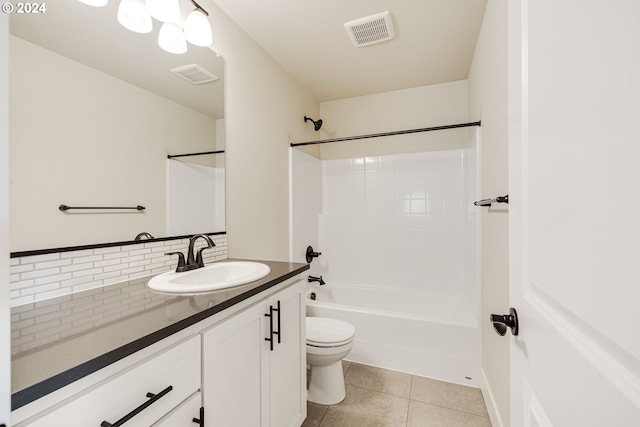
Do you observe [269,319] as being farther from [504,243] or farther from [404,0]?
[404,0]

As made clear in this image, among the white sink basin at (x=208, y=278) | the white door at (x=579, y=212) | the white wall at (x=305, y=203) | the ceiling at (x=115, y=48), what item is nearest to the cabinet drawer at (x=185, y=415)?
the white sink basin at (x=208, y=278)

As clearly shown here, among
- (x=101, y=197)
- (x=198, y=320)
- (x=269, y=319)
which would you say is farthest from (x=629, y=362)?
(x=101, y=197)

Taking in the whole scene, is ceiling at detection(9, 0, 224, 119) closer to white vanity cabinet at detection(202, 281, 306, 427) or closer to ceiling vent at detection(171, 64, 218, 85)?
ceiling vent at detection(171, 64, 218, 85)

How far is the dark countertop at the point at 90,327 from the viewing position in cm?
Result: 51

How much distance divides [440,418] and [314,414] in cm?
75

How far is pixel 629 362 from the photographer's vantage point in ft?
1.05

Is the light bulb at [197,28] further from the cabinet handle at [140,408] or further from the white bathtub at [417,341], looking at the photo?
the white bathtub at [417,341]

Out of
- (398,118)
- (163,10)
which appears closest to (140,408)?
(163,10)

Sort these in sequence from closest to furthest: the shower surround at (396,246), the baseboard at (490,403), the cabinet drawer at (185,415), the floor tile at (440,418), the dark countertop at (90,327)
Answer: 1. the dark countertop at (90,327)
2. the cabinet drawer at (185,415)
3. the baseboard at (490,403)
4. the floor tile at (440,418)
5. the shower surround at (396,246)

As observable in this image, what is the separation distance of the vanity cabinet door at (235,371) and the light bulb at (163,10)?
4.48ft

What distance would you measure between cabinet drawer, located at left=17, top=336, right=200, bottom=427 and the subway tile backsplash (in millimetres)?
478

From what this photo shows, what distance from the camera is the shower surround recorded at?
2.05 metres

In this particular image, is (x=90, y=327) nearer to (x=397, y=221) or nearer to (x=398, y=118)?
(x=397, y=221)

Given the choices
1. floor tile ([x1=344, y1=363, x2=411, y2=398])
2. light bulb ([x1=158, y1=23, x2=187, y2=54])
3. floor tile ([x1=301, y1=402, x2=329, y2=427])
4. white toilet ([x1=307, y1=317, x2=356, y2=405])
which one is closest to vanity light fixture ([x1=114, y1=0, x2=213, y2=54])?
light bulb ([x1=158, y1=23, x2=187, y2=54])
